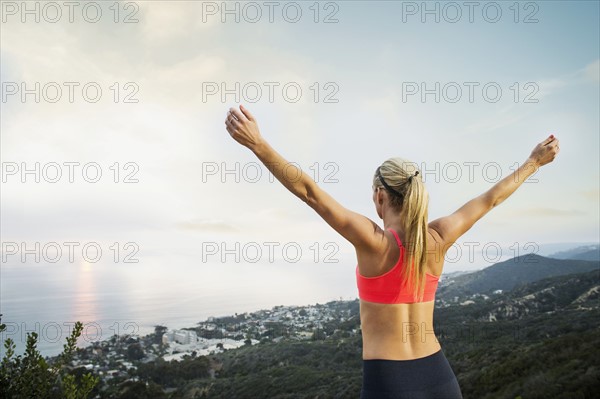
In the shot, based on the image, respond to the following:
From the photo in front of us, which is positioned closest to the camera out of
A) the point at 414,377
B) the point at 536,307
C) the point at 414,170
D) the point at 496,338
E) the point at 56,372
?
the point at 414,377

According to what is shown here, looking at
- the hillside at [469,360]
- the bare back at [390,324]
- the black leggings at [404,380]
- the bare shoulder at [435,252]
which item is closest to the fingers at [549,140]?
the bare shoulder at [435,252]

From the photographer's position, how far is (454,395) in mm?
1629

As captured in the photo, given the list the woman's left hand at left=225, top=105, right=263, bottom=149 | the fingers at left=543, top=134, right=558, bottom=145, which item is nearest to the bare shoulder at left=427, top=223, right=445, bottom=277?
the woman's left hand at left=225, top=105, right=263, bottom=149

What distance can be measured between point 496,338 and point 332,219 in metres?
31.3

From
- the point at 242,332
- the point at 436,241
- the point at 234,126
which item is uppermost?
the point at 234,126

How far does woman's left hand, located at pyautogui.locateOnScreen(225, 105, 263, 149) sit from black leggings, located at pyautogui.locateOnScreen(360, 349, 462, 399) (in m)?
0.95

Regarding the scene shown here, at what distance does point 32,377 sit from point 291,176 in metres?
2.84

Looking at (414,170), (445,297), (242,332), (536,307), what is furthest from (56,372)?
(445,297)

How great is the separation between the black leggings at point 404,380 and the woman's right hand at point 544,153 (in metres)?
1.55

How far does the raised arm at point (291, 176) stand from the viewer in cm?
129

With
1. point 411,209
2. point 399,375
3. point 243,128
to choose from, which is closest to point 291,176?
point 243,128

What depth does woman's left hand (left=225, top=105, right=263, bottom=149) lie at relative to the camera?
4.27ft

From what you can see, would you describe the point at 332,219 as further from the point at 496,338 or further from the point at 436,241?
the point at 496,338

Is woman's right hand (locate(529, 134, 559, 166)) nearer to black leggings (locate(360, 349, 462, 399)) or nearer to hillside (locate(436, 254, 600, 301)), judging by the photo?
black leggings (locate(360, 349, 462, 399))
